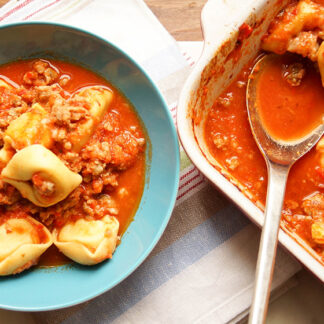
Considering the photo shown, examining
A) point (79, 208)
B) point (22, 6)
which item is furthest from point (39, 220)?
point (22, 6)

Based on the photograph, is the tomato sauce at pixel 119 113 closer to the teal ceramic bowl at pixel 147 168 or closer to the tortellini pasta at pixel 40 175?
the teal ceramic bowl at pixel 147 168

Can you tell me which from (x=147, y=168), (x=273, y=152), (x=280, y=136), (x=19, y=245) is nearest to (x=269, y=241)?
(x=273, y=152)

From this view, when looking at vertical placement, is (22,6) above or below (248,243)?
above

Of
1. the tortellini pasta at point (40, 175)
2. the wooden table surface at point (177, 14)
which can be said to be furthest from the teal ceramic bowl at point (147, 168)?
the wooden table surface at point (177, 14)

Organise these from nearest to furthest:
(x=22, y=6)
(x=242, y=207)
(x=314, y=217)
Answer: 1. (x=242, y=207)
2. (x=314, y=217)
3. (x=22, y=6)

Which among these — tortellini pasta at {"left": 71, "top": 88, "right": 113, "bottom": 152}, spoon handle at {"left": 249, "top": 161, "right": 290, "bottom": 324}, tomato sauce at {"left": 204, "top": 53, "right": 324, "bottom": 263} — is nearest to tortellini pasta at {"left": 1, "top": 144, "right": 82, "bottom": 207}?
tortellini pasta at {"left": 71, "top": 88, "right": 113, "bottom": 152}

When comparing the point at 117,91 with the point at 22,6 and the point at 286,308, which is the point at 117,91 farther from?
the point at 286,308

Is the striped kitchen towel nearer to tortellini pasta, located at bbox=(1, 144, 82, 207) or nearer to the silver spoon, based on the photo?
the silver spoon
